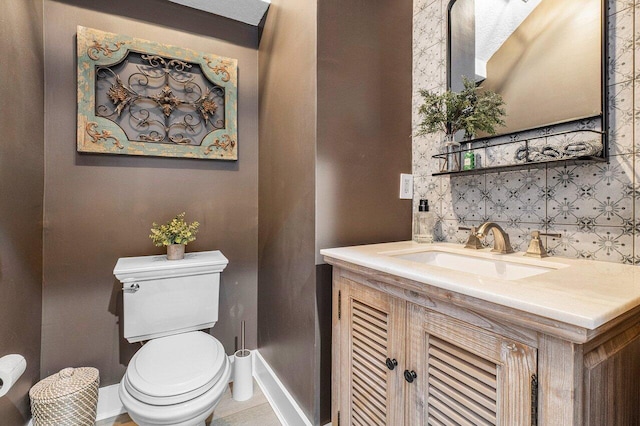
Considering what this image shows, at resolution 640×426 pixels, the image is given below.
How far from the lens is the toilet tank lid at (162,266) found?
1386mm

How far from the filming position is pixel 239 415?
1533 mm

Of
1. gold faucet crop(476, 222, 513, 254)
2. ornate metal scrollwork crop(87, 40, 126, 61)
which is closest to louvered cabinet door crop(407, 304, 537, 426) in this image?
gold faucet crop(476, 222, 513, 254)

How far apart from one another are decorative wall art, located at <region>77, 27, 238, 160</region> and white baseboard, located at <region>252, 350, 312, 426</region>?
134 cm

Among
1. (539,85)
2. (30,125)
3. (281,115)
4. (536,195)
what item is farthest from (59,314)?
(539,85)

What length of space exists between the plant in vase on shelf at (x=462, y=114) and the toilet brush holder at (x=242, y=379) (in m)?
1.55

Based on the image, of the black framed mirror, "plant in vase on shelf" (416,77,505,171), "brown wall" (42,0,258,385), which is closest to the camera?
the black framed mirror

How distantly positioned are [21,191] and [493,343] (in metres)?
1.84

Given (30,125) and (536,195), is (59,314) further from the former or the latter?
(536,195)

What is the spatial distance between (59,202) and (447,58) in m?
2.12

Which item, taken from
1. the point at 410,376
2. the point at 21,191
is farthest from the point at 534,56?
the point at 21,191

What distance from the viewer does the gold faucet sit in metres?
1.06

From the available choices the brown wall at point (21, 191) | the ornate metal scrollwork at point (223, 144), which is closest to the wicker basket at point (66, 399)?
the brown wall at point (21, 191)

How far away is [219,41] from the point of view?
73.0 inches

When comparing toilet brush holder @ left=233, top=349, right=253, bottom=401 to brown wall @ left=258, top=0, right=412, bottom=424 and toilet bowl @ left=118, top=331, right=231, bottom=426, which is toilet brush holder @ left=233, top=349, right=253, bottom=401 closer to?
brown wall @ left=258, top=0, right=412, bottom=424
